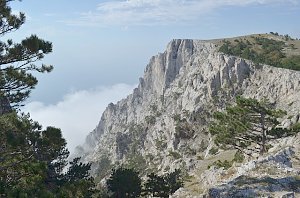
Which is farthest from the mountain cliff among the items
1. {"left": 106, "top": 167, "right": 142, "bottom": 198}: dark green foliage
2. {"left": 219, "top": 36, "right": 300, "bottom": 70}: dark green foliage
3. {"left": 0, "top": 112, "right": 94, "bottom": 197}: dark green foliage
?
{"left": 0, "top": 112, "right": 94, "bottom": 197}: dark green foliage

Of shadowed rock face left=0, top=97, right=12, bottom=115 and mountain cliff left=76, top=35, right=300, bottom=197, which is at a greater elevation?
shadowed rock face left=0, top=97, right=12, bottom=115

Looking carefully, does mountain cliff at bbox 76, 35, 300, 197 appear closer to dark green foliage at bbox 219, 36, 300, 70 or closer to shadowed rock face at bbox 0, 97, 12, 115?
dark green foliage at bbox 219, 36, 300, 70

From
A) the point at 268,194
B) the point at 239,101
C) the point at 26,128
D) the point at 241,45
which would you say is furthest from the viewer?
the point at 241,45

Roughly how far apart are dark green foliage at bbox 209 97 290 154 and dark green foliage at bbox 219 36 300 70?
166 ft

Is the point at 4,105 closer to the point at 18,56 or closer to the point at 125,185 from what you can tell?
the point at 18,56

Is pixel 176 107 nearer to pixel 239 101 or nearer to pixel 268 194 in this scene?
pixel 239 101

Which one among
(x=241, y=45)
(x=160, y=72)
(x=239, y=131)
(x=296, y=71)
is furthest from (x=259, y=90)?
(x=160, y=72)

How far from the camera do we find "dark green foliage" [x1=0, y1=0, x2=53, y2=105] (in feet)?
58.1

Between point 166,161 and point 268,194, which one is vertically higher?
point 268,194

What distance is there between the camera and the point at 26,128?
17.3 metres

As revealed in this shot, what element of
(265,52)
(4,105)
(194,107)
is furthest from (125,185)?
(265,52)

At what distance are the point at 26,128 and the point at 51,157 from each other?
9.72ft

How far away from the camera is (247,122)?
40.0 metres

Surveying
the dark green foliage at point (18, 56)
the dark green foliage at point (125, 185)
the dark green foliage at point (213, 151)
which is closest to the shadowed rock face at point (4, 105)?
the dark green foliage at point (18, 56)
